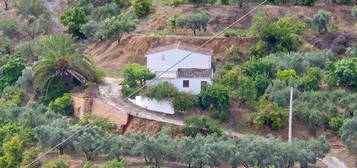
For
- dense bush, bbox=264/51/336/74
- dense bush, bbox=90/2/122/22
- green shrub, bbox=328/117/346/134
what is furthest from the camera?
dense bush, bbox=90/2/122/22

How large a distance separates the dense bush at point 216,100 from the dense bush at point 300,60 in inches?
152

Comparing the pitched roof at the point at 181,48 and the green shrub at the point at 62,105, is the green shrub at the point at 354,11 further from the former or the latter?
the green shrub at the point at 62,105

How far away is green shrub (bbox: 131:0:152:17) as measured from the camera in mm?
53312

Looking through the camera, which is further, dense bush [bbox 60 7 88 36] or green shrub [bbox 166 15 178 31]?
dense bush [bbox 60 7 88 36]

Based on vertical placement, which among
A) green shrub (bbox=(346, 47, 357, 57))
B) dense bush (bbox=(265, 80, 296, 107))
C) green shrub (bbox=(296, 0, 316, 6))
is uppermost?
green shrub (bbox=(296, 0, 316, 6))

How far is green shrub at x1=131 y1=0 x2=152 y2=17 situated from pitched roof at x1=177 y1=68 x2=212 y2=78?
917 centimetres

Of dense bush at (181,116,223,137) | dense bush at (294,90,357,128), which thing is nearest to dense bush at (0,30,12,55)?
dense bush at (181,116,223,137)

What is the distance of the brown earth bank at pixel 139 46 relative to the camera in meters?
49.7

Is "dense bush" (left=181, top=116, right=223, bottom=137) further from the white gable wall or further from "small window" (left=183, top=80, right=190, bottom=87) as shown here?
the white gable wall

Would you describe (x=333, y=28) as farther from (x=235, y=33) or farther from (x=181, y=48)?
(x=181, y=48)

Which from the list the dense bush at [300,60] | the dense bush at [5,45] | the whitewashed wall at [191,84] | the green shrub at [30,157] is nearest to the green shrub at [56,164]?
the green shrub at [30,157]

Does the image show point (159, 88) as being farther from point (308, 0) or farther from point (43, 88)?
point (308, 0)

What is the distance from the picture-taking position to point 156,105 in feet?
143

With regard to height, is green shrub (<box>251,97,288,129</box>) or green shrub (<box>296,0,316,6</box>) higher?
green shrub (<box>296,0,316,6</box>)
